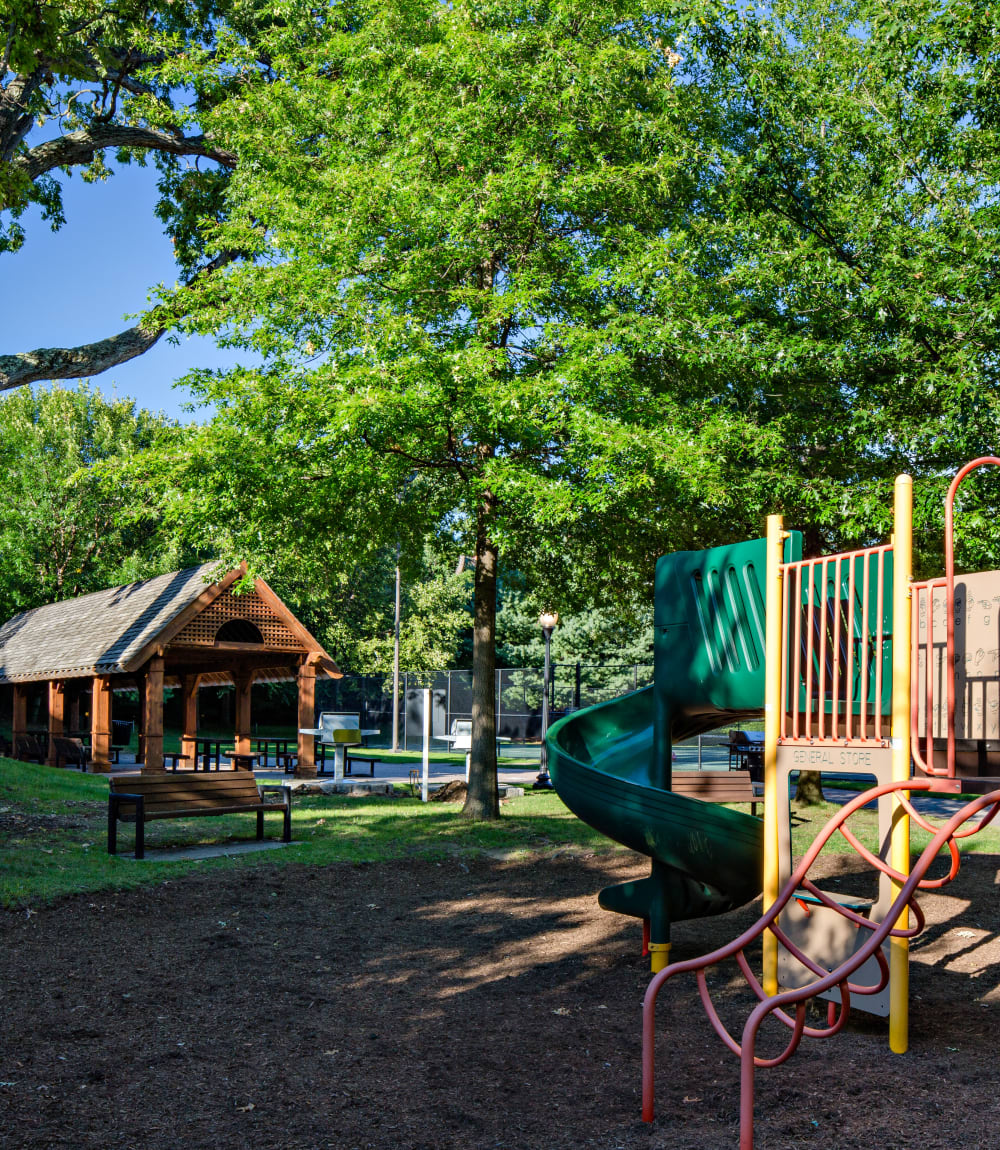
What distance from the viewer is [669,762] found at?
754 centimetres

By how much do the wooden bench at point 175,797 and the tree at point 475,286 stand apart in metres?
3.51

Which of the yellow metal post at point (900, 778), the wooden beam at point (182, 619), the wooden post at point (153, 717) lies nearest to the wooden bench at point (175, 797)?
the yellow metal post at point (900, 778)

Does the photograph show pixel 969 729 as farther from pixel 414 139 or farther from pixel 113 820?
pixel 414 139

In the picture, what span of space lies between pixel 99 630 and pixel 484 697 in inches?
517

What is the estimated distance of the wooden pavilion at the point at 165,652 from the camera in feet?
65.6

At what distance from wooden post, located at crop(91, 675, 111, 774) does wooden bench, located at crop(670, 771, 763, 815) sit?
14228mm

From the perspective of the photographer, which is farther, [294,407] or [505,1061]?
[294,407]

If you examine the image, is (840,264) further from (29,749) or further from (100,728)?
(29,749)

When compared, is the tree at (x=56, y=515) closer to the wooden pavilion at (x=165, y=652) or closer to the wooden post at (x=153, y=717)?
the wooden pavilion at (x=165, y=652)

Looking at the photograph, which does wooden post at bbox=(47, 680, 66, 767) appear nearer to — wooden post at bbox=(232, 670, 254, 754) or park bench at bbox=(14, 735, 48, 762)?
park bench at bbox=(14, 735, 48, 762)

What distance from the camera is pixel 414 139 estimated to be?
1207cm

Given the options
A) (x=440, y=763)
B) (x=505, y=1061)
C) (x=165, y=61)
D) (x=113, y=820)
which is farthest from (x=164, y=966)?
(x=440, y=763)

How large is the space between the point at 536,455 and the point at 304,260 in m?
3.77

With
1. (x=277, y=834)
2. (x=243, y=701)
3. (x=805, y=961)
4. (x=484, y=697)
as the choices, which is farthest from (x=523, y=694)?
(x=805, y=961)
